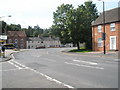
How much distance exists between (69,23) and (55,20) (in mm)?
12034

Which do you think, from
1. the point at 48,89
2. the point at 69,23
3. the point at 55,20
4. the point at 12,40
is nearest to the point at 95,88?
the point at 48,89

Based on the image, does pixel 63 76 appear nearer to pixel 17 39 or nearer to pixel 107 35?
pixel 107 35

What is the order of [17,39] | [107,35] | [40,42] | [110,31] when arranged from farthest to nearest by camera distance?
[40,42], [17,39], [107,35], [110,31]

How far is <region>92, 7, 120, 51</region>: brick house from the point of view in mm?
31072

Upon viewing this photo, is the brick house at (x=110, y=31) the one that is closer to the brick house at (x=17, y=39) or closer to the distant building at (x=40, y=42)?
the distant building at (x=40, y=42)

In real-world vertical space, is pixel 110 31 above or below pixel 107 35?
above

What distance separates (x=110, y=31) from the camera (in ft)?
107

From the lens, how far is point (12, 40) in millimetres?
95625

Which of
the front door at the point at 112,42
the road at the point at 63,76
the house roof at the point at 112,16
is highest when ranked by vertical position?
the house roof at the point at 112,16

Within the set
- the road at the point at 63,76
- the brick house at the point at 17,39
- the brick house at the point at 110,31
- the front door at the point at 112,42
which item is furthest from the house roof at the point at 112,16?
the brick house at the point at 17,39

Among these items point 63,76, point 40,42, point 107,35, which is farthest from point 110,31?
point 40,42

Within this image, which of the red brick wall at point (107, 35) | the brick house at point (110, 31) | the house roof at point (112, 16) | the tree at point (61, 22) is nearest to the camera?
the red brick wall at point (107, 35)

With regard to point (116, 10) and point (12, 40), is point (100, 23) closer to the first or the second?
point (116, 10)

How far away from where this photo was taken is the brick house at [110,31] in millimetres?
31072
